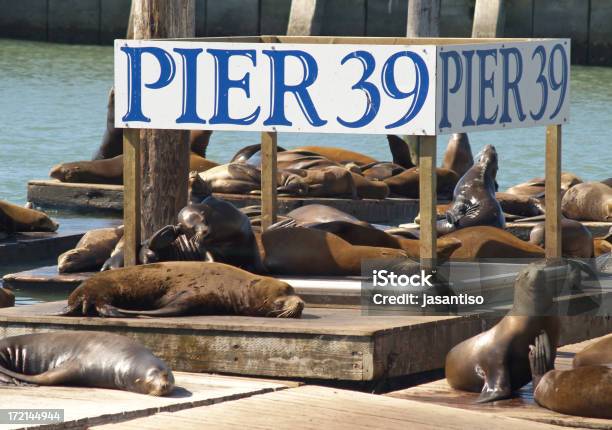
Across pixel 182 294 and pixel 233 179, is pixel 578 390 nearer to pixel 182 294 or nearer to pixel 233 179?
pixel 182 294

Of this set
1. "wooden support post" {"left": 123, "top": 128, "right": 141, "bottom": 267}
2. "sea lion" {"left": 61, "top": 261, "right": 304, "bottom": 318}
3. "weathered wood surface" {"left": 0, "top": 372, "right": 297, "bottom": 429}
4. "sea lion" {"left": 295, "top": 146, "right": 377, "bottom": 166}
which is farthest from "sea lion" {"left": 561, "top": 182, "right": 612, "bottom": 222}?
"weathered wood surface" {"left": 0, "top": 372, "right": 297, "bottom": 429}

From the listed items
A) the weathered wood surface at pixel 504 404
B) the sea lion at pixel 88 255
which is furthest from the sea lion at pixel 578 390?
the sea lion at pixel 88 255

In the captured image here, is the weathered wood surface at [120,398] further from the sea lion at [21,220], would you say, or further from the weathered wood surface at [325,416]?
the sea lion at [21,220]

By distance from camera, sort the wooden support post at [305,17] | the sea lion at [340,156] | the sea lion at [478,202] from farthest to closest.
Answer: the wooden support post at [305,17], the sea lion at [340,156], the sea lion at [478,202]

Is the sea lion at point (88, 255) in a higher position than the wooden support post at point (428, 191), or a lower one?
lower

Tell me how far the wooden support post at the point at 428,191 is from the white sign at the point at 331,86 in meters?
0.08

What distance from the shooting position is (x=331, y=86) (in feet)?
26.2

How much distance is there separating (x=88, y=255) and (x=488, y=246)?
8.45 feet

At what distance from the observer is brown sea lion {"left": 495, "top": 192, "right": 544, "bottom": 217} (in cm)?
1310

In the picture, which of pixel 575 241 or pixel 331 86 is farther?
pixel 575 241

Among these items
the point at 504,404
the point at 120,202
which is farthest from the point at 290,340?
the point at 120,202

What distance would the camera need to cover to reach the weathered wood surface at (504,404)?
242 inches

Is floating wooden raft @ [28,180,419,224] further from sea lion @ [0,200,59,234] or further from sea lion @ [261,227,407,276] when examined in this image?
sea lion @ [261,227,407,276]

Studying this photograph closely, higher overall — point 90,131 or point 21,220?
point 21,220
